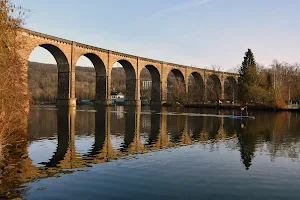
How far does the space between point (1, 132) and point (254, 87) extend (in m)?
54.3

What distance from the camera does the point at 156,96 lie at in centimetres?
8475

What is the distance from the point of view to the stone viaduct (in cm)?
5059

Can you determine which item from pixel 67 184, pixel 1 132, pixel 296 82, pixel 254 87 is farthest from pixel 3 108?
pixel 296 82

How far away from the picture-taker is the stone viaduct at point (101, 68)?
50.6m

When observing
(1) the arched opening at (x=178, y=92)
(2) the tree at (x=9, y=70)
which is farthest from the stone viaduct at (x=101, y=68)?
(2) the tree at (x=9, y=70)

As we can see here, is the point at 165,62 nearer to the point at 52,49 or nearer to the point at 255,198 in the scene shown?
the point at 52,49

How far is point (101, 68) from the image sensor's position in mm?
64688

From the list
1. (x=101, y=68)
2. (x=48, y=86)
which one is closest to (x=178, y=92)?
(x=101, y=68)

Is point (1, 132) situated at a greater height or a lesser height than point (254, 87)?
lesser

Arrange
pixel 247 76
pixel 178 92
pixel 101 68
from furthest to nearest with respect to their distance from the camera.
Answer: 1. pixel 178 92
2. pixel 101 68
3. pixel 247 76

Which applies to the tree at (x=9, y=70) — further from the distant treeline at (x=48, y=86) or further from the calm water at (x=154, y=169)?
the distant treeline at (x=48, y=86)

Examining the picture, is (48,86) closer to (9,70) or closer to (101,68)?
(101,68)

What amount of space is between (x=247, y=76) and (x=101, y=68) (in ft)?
106

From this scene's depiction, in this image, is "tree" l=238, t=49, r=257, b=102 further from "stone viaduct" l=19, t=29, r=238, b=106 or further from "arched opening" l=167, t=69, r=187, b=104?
"stone viaduct" l=19, t=29, r=238, b=106
